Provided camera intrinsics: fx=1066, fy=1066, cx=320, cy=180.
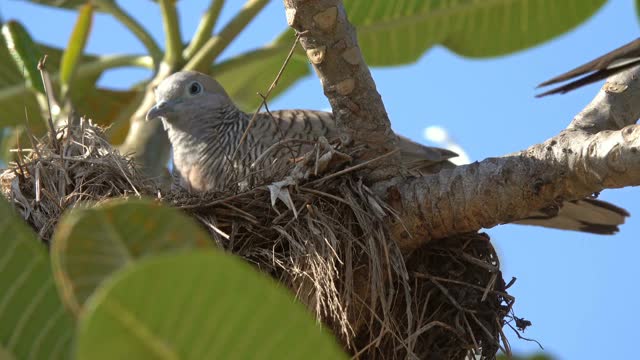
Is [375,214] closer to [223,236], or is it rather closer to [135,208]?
[223,236]

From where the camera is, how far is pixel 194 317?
1369 mm

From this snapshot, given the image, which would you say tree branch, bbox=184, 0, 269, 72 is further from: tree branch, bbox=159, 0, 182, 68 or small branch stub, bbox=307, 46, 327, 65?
small branch stub, bbox=307, 46, 327, 65

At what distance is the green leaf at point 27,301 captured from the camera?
165 cm

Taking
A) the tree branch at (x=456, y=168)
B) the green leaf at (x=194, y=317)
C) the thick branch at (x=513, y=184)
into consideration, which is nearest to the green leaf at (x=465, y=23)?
the tree branch at (x=456, y=168)

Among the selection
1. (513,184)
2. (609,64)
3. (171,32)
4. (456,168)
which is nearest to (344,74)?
(456,168)

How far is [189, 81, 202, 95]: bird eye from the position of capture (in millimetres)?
4802

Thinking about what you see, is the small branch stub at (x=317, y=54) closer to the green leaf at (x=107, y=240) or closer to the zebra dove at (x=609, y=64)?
the zebra dove at (x=609, y=64)

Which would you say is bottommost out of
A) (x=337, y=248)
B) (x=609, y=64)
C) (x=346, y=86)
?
(x=337, y=248)

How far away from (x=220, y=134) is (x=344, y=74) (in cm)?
159

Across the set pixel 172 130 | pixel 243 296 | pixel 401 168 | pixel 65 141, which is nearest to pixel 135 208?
pixel 243 296

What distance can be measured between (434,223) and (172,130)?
195 cm

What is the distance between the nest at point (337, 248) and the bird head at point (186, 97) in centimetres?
93

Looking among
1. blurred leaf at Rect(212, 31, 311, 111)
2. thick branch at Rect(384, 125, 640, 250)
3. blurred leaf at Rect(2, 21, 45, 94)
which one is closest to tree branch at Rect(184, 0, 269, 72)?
blurred leaf at Rect(212, 31, 311, 111)

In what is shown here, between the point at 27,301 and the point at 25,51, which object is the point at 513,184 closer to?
the point at 27,301
